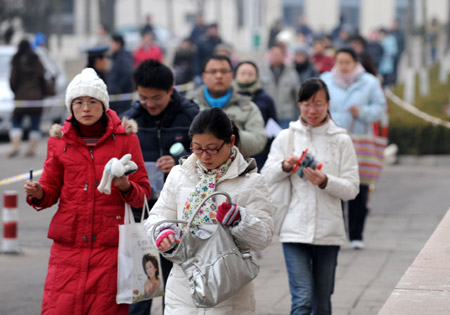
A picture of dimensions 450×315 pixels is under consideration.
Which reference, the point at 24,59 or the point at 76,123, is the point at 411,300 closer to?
the point at 76,123

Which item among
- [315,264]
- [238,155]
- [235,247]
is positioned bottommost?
[315,264]

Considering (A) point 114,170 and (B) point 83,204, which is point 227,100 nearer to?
(B) point 83,204

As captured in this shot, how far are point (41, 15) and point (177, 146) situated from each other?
3022cm

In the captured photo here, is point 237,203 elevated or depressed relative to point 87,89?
depressed

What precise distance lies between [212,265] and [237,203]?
1.26 feet

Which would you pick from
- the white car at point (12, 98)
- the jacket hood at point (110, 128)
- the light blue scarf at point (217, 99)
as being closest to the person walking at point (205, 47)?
the white car at point (12, 98)

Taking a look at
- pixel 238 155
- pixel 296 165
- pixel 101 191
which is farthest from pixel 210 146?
pixel 296 165

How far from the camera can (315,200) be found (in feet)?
19.7

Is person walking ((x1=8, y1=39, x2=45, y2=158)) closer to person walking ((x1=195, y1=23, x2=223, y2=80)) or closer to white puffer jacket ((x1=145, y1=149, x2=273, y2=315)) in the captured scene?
person walking ((x1=195, y1=23, x2=223, y2=80))

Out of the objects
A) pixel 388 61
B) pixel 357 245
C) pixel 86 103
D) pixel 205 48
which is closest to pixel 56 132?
pixel 86 103

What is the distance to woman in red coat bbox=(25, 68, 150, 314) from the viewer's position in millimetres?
5219

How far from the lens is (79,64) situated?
31094mm

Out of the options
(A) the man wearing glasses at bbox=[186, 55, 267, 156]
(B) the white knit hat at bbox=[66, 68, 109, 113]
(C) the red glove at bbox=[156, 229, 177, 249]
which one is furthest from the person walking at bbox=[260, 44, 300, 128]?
(C) the red glove at bbox=[156, 229, 177, 249]

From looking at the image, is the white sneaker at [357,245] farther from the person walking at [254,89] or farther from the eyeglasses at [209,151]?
the eyeglasses at [209,151]
